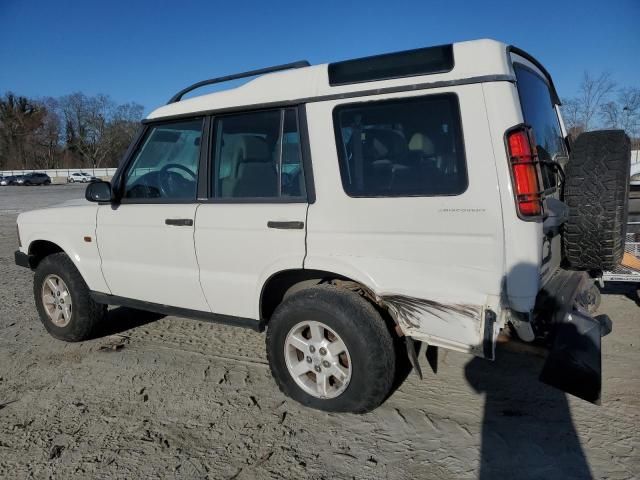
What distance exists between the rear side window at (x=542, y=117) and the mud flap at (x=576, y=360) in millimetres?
801

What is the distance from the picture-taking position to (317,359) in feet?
10.3

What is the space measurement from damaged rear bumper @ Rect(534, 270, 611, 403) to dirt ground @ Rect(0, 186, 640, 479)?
0.40 metres

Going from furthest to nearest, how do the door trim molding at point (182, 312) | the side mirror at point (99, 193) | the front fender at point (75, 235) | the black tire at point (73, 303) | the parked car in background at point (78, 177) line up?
the parked car in background at point (78, 177)
the black tire at point (73, 303)
the front fender at point (75, 235)
the side mirror at point (99, 193)
the door trim molding at point (182, 312)

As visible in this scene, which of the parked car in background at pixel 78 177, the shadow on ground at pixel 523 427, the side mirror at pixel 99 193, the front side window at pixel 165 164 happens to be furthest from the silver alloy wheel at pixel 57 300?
the parked car in background at pixel 78 177

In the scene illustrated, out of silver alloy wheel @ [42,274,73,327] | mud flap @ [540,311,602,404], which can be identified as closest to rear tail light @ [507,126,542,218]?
mud flap @ [540,311,602,404]

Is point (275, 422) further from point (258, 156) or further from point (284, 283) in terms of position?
point (258, 156)

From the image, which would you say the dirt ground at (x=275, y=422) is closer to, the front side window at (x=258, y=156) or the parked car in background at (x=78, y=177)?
the front side window at (x=258, y=156)

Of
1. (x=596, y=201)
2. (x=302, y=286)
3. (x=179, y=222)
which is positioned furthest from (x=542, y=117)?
(x=179, y=222)

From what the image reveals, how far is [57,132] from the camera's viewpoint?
251ft

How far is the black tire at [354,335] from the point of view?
2910mm

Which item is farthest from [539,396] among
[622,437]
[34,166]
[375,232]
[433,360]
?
[34,166]

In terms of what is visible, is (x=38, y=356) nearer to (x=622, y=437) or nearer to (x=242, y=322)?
(x=242, y=322)

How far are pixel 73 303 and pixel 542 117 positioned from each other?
4049 mm

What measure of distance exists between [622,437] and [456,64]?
89.6 inches
